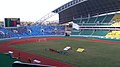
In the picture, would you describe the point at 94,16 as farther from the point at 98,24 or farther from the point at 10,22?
the point at 10,22

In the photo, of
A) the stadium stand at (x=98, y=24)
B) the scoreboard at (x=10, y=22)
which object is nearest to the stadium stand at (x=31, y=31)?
the scoreboard at (x=10, y=22)

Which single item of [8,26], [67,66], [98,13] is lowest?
[67,66]

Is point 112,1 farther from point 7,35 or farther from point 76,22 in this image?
point 7,35

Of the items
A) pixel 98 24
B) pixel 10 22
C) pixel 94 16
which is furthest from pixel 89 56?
pixel 94 16

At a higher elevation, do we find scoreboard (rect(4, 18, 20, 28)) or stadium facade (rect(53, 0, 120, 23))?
stadium facade (rect(53, 0, 120, 23))

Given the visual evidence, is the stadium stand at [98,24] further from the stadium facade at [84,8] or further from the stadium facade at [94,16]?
the stadium facade at [84,8]

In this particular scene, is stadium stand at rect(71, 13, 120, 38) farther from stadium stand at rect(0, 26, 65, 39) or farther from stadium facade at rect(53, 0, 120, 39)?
stadium stand at rect(0, 26, 65, 39)

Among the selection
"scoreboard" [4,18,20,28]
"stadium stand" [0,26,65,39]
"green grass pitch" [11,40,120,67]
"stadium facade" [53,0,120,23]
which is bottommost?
"green grass pitch" [11,40,120,67]

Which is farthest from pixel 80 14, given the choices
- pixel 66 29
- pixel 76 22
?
pixel 66 29

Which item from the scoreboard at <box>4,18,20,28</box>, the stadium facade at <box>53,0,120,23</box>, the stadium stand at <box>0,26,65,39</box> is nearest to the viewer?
the scoreboard at <box>4,18,20,28</box>

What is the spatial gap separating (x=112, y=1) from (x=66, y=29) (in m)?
20.4

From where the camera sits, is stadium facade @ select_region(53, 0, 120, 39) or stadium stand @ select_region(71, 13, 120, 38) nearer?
stadium stand @ select_region(71, 13, 120, 38)

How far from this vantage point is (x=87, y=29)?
2913 inches

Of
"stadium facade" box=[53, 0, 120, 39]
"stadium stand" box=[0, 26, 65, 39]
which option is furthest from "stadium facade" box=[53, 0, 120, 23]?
"stadium stand" box=[0, 26, 65, 39]
